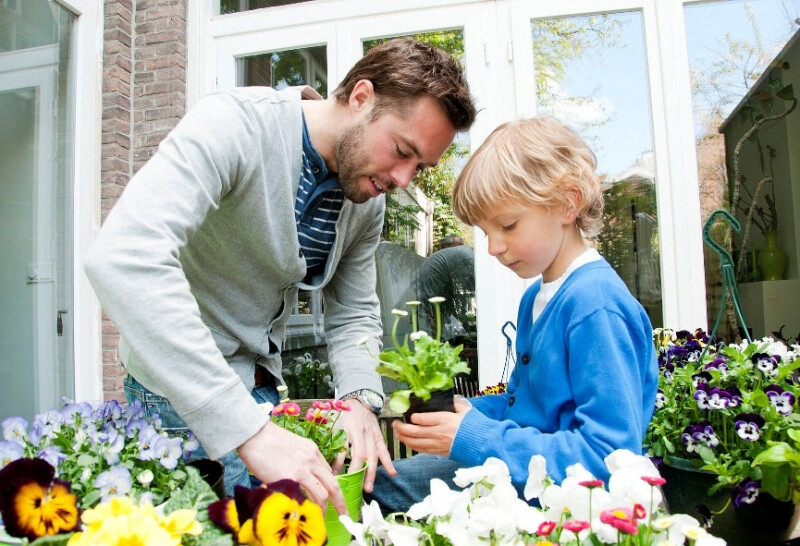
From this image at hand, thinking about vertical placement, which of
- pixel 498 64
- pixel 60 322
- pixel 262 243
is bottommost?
pixel 60 322

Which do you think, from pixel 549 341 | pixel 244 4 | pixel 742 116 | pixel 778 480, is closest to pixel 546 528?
pixel 549 341

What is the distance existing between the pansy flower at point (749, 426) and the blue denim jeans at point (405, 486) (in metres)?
0.58

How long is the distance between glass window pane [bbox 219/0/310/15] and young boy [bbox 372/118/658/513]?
2.72 metres

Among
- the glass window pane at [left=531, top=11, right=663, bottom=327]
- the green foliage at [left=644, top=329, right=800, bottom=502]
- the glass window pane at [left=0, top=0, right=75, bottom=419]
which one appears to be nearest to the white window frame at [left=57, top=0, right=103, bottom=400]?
the glass window pane at [left=0, top=0, right=75, bottom=419]

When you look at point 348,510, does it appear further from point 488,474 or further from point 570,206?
point 570,206

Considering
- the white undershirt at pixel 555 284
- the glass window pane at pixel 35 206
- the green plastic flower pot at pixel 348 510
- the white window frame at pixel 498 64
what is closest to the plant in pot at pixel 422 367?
the green plastic flower pot at pixel 348 510

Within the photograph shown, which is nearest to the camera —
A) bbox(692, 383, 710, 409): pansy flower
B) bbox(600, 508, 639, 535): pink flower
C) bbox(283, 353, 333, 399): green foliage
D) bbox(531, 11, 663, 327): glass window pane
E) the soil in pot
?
bbox(600, 508, 639, 535): pink flower

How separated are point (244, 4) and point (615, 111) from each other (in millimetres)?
2310

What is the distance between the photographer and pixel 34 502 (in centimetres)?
60

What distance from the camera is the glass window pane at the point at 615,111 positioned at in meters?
3.05

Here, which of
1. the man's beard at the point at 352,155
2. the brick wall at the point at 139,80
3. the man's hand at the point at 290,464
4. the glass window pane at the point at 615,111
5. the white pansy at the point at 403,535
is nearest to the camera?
the white pansy at the point at 403,535

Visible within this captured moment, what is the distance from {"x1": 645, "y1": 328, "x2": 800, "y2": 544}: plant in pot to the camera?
1.10 m

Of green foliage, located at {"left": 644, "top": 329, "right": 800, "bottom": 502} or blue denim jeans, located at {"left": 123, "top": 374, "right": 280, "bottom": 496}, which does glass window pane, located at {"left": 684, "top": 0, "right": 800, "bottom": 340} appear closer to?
green foliage, located at {"left": 644, "top": 329, "right": 800, "bottom": 502}

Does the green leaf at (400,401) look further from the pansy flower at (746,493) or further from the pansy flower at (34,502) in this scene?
the pansy flower at (746,493)
